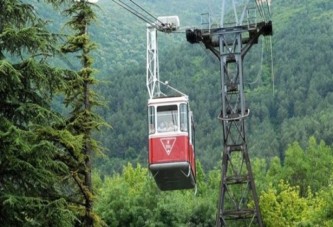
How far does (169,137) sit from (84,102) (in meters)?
2.95

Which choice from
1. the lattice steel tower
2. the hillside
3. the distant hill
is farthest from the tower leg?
the hillside

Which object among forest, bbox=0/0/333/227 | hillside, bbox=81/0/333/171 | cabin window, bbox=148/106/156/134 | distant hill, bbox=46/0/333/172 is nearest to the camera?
forest, bbox=0/0/333/227

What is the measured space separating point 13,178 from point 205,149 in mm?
135975

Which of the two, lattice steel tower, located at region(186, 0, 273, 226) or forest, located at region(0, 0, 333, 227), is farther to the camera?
lattice steel tower, located at region(186, 0, 273, 226)

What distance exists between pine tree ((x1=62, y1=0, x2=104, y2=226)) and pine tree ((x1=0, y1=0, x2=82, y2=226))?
19.0 feet

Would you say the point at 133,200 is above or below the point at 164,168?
below

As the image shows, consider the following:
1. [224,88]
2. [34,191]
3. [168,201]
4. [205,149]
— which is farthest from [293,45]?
[34,191]

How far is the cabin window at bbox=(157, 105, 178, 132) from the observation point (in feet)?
88.9

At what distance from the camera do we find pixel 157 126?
27469 millimetres

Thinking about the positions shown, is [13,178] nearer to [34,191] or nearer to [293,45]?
[34,191]

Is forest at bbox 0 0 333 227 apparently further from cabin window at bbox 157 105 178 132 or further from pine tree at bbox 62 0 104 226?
cabin window at bbox 157 105 178 132

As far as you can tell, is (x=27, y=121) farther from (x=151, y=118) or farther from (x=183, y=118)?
(x=183, y=118)

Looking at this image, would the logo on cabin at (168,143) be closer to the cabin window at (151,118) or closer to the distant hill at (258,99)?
the cabin window at (151,118)

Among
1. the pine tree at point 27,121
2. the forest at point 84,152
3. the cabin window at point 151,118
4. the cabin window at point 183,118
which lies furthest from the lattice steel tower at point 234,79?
the pine tree at point 27,121
